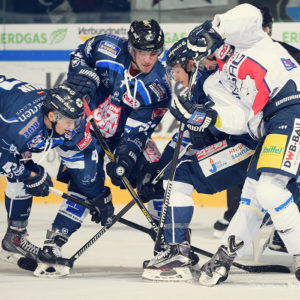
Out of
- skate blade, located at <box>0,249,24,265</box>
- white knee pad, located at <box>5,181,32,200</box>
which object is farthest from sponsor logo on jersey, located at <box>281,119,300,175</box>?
skate blade, located at <box>0,249,24,265</box>

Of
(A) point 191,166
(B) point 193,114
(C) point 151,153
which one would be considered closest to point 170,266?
(A) point 191,166

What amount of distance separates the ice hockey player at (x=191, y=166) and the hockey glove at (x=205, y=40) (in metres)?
0.07

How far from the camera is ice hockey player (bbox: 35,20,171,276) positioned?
4.84 meters

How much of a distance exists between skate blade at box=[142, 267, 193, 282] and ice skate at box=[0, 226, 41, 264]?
25.2 inches

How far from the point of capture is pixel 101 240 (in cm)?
596

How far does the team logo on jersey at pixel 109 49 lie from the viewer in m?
5.05

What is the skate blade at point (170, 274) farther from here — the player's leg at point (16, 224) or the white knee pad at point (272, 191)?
the player's leg at point (16, 224)

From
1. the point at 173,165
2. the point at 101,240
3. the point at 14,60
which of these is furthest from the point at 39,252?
the point at 14,60

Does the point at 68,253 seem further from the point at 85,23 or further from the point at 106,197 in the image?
the point at 85,23

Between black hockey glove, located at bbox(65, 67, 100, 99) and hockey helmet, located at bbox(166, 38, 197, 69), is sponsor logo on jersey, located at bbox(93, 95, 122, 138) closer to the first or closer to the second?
black hockey glove, located at bbox(65, 67, 100, 99)

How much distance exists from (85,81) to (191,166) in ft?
2.15

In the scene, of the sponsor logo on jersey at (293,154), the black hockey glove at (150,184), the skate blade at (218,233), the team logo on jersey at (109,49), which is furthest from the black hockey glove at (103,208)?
the skate blade at (218,233)

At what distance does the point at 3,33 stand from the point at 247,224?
11.9 feet

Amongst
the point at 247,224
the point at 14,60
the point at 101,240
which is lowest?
the point at 101,240
